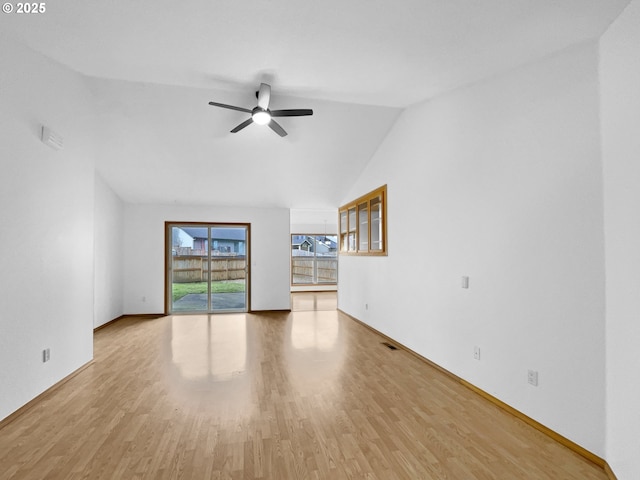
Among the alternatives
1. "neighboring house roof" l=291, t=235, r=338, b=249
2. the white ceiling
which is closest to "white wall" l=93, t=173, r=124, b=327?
the white ceiling

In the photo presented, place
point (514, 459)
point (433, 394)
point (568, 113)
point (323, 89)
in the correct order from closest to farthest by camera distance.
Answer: point (514, 459)
point (568, 113)
point (433, 394)
point (323, 89)

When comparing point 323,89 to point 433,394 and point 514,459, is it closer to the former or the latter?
Answer: point 433,394

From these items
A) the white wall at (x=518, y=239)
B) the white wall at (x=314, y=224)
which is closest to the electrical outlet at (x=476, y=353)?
the white wall at (x=518, y=239)

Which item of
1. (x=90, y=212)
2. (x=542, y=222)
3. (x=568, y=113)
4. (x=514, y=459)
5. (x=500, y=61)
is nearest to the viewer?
(x=514, y=459)

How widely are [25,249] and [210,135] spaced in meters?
2.68

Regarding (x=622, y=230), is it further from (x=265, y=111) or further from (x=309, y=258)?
(x=309, y=258)

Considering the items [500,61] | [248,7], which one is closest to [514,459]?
[500,61]

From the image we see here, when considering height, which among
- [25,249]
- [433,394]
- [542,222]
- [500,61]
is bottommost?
[433,394]

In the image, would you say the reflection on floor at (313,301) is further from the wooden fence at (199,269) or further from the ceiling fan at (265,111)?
the ceiling fan at (265,111)

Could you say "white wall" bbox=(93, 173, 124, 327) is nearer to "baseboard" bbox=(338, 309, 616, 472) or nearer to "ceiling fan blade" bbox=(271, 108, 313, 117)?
"ceiling fan blade" bbox=(271, 108, 313, 117)

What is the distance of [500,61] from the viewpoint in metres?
2.70

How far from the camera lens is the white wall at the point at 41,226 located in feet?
8.54

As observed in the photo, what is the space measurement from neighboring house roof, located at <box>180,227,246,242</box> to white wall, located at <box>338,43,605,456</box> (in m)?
4.41

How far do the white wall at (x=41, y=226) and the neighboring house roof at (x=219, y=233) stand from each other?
11.2 ft
